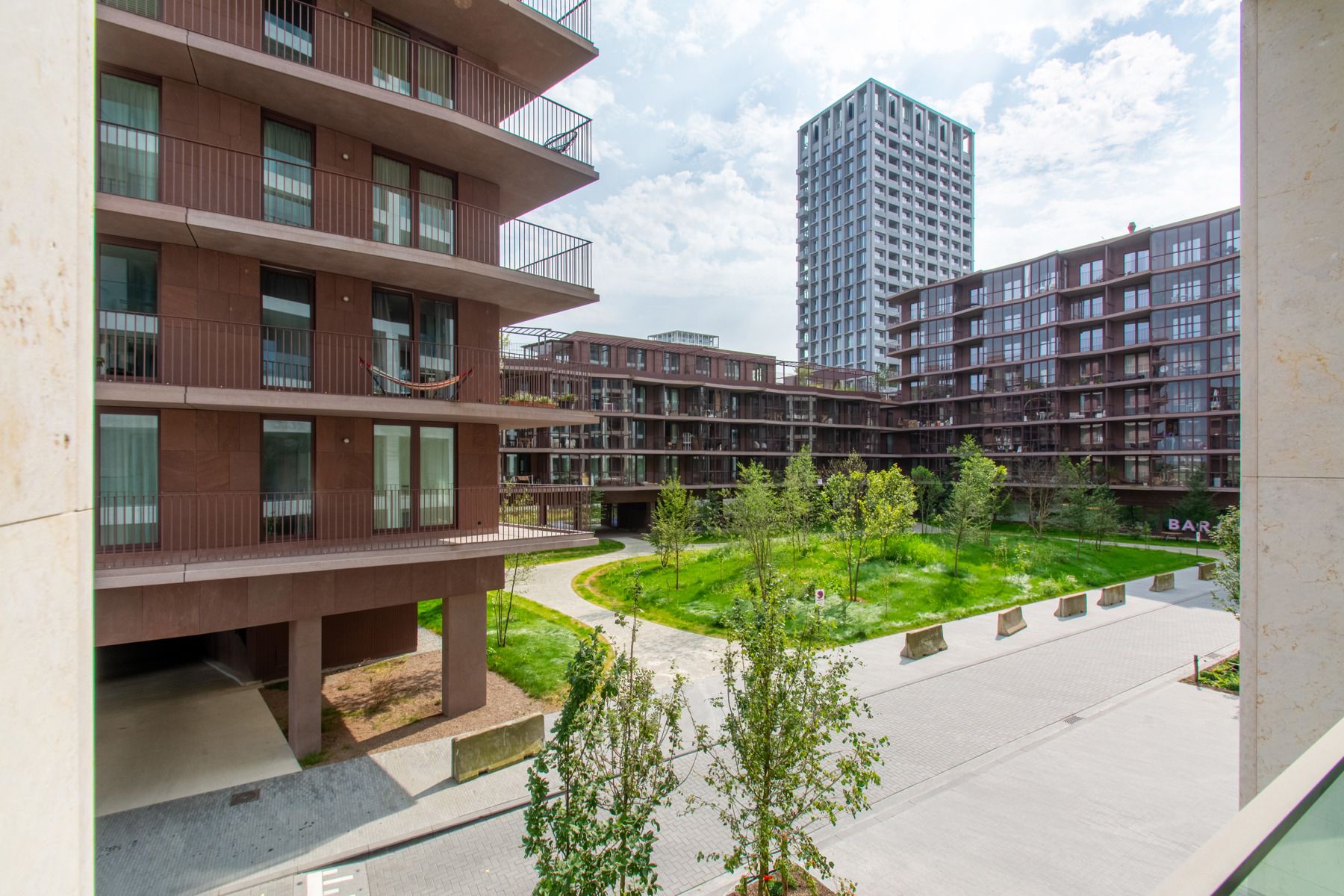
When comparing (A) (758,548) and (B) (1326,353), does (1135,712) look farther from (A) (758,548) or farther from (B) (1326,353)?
(A) (758,548)

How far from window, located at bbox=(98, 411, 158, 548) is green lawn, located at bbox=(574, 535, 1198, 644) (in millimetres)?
14194

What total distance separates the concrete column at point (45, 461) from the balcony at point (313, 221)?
10.7 metres

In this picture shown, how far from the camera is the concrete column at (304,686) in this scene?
12164 mm

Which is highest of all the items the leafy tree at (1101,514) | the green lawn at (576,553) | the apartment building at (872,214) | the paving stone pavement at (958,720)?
the apartment building at (872,214)

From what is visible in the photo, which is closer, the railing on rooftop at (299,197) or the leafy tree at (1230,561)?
the railing on rooftop at (299,197)

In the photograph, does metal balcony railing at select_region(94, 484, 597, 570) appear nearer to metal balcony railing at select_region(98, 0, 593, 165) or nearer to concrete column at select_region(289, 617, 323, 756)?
concrete column at select_region(289, 617, 323, 756)


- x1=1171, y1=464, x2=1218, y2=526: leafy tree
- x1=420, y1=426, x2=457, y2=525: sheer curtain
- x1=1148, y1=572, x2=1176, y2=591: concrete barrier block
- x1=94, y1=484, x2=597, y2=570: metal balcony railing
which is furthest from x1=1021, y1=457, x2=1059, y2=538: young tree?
x1=420, y1=426, x2=457, y2=525: sheer curtain

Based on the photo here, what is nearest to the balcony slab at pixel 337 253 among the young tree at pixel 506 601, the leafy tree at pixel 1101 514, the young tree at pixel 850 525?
the young tree at pixel 506 601

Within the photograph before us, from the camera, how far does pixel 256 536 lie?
12.1 metres

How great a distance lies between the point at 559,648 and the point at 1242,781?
15.4 meters

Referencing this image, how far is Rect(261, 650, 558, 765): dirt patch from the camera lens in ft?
42.7

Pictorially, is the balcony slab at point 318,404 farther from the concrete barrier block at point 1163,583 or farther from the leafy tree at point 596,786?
the concrete barrier block at point 1163,583

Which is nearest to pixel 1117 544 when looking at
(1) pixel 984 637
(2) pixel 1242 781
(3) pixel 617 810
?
(1) pixel 984 637

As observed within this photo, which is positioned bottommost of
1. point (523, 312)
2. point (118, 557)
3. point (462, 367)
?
point (118, 557)
